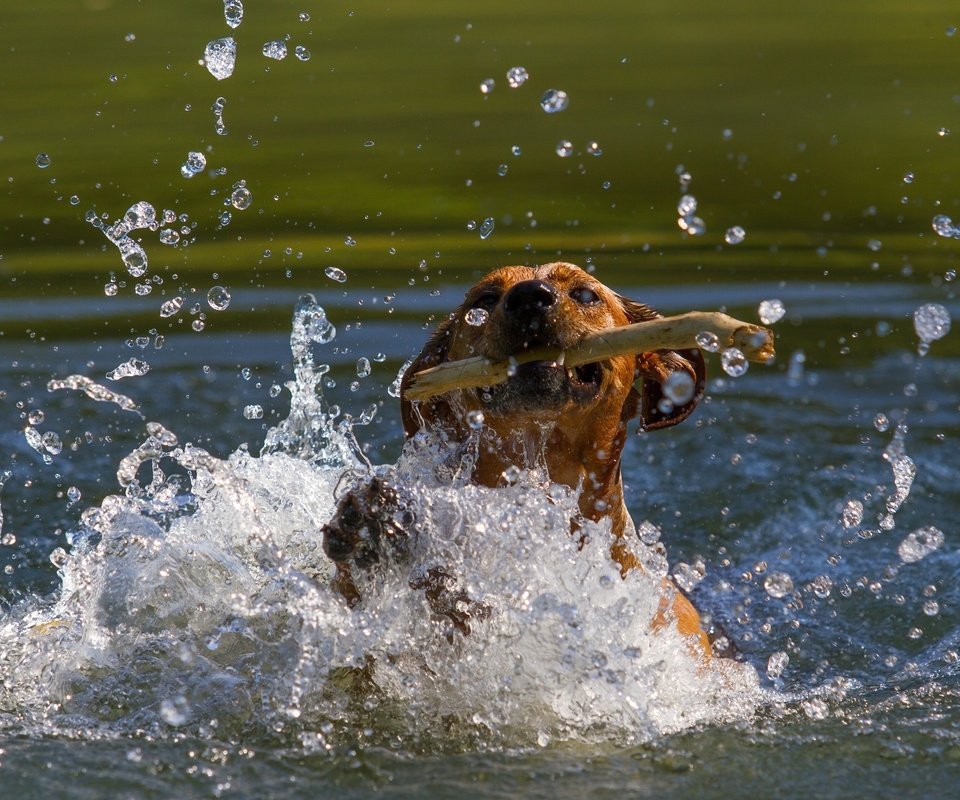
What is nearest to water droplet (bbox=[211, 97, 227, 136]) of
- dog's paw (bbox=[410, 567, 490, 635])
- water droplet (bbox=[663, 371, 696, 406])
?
water droplet (bbox=[663, 371, 696, 406])

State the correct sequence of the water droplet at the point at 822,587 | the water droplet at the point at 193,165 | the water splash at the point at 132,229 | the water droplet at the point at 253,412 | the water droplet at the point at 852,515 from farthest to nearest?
1. the water splash at the point at 132,229
2. the water droplet at the point at 253,412
3. the water droplet at the point at 852,515
4. the water droplet at the point at 193,165
5. the water droplet at the point at 822,587

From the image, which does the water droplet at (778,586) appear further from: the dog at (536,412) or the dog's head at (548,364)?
the dog's head at (548,364)

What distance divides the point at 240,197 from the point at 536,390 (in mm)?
5213

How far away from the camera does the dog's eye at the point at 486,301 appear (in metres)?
4.06

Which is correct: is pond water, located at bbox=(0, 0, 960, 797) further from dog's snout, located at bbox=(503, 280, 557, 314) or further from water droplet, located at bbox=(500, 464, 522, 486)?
dog's snout, located at bbox=(503, 280, 557, 314)

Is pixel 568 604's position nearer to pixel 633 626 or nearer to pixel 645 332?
pixel 633 626

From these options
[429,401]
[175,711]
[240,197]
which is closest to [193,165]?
[240,197]

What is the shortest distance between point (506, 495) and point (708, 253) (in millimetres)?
5084

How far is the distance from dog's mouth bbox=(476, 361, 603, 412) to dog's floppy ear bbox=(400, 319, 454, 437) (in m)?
0.30

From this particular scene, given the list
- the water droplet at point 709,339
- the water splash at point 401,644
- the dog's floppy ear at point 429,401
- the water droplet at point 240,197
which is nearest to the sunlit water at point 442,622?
the water splash at point 401,644

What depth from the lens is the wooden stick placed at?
3396mm

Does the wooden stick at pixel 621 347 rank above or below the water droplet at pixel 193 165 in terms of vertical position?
below

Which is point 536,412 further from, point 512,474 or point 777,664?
point 777,664

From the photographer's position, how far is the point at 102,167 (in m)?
9.15
